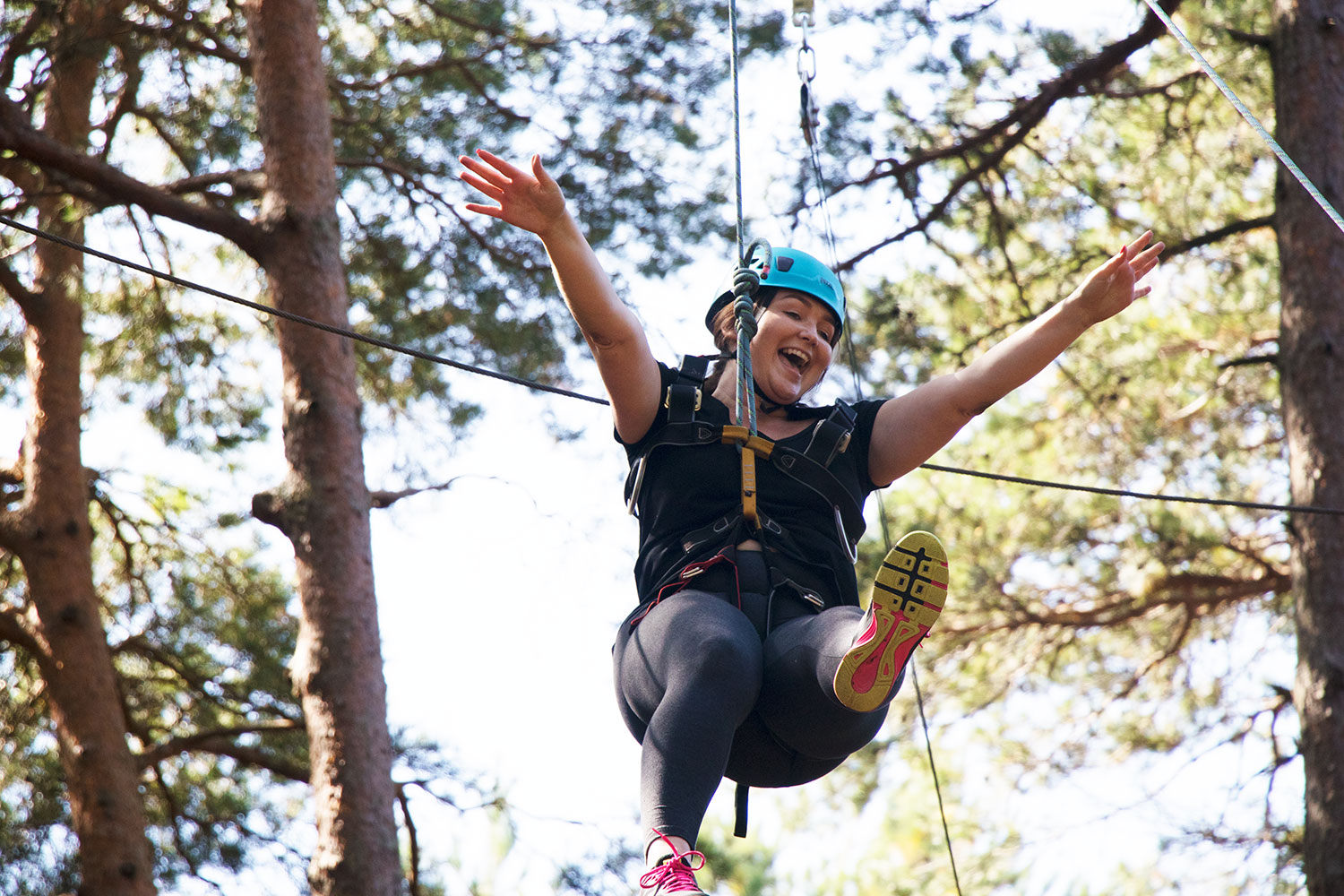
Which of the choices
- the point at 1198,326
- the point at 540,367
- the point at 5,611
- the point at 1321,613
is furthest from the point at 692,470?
the point at 1198,326

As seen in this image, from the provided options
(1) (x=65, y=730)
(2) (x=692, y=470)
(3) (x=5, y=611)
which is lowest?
(2) (x=692, y=470)

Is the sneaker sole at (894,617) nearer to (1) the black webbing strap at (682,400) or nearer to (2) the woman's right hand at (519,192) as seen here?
(1) the black webbing strap at (682,400)

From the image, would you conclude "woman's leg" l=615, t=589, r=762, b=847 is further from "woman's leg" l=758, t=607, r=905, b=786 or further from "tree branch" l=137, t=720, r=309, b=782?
"tree branch" l=137, t=720, r=309, b=782

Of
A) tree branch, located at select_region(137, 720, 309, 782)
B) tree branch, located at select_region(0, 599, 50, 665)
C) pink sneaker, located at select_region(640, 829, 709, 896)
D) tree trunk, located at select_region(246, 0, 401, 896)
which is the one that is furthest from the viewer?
tree branch, located at select_region(137, 720, 309, 782)

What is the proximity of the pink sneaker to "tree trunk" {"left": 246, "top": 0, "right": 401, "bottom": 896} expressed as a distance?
2.48m

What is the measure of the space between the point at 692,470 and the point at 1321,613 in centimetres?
347

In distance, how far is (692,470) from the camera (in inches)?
109

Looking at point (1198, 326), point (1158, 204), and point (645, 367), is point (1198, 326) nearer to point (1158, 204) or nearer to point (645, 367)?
point (1158, 204)

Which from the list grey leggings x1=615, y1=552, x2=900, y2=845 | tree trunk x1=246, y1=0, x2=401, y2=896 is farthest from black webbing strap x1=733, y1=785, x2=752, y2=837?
tree trunk x1=246, y1=0, x2=401, y2=896

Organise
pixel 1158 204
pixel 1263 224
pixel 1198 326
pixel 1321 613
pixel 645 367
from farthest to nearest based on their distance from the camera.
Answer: pixel 1198 326 < pixel 1158 204 < pixel 1263 224 < pixel 1321 613 < pixel 645 367

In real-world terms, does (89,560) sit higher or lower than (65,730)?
higher

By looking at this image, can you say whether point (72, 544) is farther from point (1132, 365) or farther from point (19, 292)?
point (1132, 365)

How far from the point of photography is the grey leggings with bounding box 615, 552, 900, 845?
2275 mm

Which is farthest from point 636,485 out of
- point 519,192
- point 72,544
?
point 72,544
